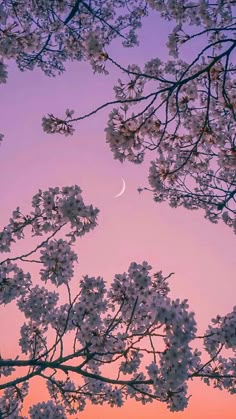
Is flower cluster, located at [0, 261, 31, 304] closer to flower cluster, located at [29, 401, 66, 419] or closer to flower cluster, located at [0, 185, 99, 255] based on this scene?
flower cluster, located at [0, 185, 99, 255]

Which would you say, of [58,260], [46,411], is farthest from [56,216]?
[46,411]

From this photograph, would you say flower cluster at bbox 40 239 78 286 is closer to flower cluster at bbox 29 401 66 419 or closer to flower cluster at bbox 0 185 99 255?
flower cluster at bbox 0 185 99 255

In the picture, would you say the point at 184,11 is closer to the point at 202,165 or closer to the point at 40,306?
the point at 202,165

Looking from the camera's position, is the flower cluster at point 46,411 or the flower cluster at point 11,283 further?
the flower cluster at point 46,411

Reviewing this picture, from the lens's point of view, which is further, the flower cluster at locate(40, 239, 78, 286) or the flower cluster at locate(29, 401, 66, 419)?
the flower cluster at locate(29, 401, 66, 419)

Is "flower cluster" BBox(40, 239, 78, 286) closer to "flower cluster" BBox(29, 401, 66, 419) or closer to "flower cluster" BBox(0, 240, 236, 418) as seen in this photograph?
"flower cluster" BBox(0, 240, 236, 418)

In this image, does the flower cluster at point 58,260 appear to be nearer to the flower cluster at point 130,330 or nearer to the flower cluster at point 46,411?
the flower cluster at point 130,330

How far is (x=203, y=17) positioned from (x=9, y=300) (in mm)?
7047

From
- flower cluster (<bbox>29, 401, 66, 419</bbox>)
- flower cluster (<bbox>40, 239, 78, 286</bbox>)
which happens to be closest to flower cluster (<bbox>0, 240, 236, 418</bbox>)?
flower cluster (<bbox>40, 239, 78, 286</bbox>)

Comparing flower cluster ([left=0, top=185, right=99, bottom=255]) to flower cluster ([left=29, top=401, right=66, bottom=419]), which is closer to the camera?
flower cluster ([left=0, top=185, right=99, bottom=255])

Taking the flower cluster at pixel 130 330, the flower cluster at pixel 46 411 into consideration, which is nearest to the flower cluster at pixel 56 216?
the flower cluster at pixel 130 330

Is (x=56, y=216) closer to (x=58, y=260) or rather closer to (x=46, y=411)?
(x=58, y=260)

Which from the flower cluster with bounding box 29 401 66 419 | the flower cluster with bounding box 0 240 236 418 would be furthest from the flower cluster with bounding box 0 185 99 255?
the flower cluster with bounding box 29 401 66 419

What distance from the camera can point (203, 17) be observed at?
Answer: 374 inches
